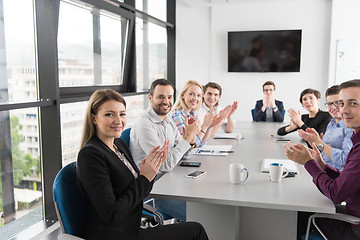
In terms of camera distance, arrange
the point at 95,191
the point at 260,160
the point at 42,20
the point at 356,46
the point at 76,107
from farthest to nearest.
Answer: the point at 356,46 → the point at 76,107 → the point at 42,20 → the point at 260,160 → the point at 95,191

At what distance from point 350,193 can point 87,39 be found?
3.30 meters

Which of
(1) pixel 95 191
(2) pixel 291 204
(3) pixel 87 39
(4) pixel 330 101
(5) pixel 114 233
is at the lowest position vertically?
(5) pixel 114 233

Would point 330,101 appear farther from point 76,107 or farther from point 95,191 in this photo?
point 76,107

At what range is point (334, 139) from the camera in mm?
2811

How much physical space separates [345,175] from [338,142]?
4.05ft

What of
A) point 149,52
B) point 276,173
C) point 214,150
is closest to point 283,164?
point 276,173

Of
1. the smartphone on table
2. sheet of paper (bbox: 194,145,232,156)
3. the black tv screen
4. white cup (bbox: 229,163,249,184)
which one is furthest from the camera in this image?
the black tv screen

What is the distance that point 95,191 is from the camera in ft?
4.90

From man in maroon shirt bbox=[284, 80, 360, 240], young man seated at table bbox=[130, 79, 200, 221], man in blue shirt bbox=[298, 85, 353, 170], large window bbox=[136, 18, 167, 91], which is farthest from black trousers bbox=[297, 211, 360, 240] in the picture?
large window bbox=[136, 18, 167, 91]

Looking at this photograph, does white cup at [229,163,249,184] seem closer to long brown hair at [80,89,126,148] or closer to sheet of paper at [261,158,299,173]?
sheet of paper at [261,158,299,173]

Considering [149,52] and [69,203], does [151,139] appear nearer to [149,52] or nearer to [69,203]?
[69,203]

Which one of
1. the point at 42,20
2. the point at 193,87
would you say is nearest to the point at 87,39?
the point at 42,20

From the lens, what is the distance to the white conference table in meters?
1.71

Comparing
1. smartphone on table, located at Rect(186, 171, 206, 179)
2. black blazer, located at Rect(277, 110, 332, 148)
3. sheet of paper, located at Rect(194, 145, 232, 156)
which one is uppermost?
black blazer, located at Rect(277, 110, 332, 148)
